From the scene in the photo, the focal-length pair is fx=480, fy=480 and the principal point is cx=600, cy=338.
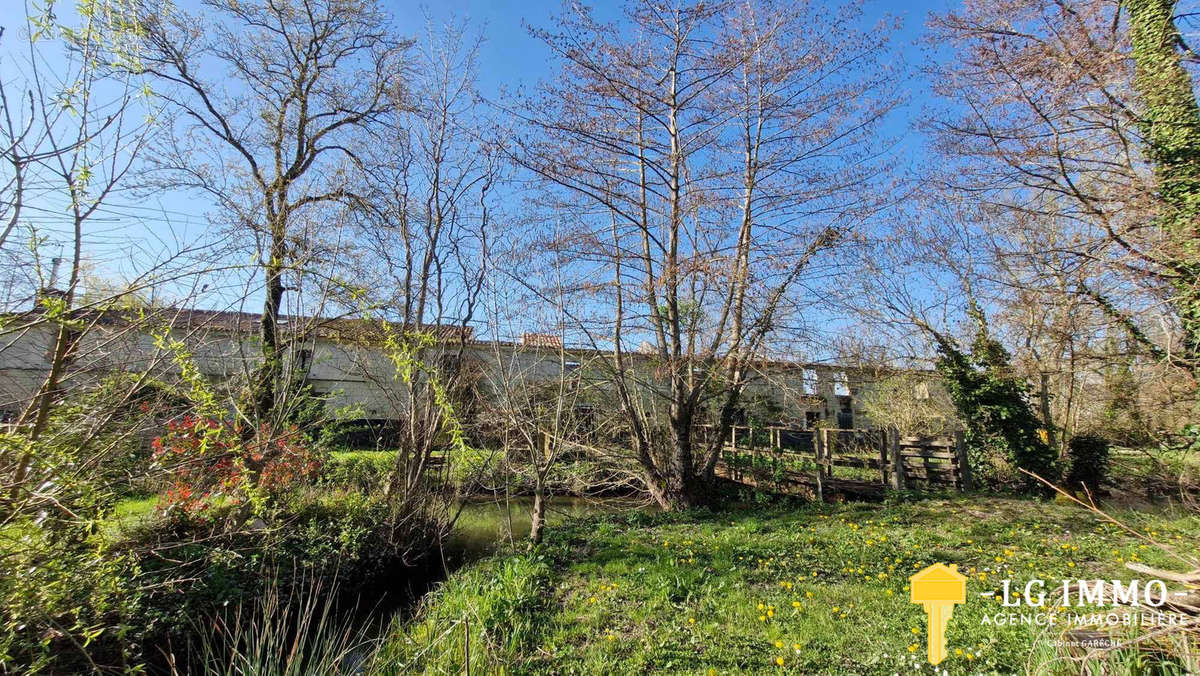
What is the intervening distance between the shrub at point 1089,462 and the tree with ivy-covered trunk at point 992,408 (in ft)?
1.60

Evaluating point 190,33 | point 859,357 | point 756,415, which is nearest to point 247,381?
point 190,33

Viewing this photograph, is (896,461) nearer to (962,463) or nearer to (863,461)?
(863,461)

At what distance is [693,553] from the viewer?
5.84 m

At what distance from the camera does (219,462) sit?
421 cm

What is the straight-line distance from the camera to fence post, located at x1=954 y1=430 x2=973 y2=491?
32.4ft

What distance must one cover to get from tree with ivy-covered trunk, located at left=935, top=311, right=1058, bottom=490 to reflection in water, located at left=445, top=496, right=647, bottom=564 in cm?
769

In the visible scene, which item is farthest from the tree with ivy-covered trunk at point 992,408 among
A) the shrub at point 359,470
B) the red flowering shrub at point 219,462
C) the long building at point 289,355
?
the red flowering shrub at point 219,462

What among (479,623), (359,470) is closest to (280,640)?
(479,623)

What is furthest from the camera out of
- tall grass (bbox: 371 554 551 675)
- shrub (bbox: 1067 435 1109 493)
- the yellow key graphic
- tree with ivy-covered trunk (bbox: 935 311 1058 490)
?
tree with ivy-covered trunk (bbox: 935 311 1058 490)

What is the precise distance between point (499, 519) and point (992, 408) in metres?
10.7

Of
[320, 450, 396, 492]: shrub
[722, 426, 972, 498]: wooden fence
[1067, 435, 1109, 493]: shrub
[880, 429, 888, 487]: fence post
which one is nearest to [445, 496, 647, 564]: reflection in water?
[320, 450, 396, 492]: shrub

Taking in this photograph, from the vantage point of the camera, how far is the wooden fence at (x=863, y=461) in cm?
998

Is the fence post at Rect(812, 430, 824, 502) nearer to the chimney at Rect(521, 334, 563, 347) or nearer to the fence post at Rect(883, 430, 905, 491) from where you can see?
the fence post at Rect(883, 430, 905, 491)

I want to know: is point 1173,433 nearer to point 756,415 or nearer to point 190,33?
point 756,415
